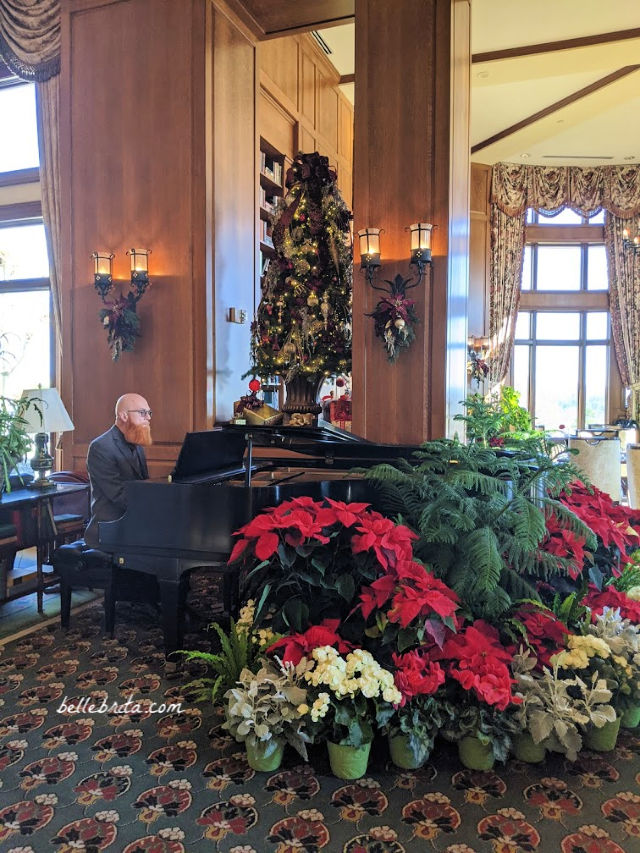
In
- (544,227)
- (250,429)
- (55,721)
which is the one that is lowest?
(55,721)

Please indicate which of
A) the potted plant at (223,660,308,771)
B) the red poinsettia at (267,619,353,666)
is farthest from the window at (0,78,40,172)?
the potted plant at (223,660,308,771)

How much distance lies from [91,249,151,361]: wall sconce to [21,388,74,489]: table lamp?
92cm

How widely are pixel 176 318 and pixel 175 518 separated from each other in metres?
2.71

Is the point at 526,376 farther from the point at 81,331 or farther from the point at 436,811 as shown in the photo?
the point at 436,811

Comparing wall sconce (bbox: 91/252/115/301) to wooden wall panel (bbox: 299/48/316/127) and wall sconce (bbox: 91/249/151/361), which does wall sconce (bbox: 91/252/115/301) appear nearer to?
wall sconce (bbox: 91/249/151/361)

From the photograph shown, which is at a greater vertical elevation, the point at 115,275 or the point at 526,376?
the point at 115,275

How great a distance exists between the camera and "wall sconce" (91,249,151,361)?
5.30 meters

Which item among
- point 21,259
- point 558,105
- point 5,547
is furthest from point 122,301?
point 558,105

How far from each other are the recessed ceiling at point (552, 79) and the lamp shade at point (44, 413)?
5.55m

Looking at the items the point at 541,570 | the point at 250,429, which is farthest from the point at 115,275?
the point at 541,570

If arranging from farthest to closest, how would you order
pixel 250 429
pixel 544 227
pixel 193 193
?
pixel 544 227 < pixel 193 193 < pixel 250 429

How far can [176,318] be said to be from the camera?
17.6ft

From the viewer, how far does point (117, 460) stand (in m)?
3.96

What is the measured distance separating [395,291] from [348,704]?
340 centimetres
